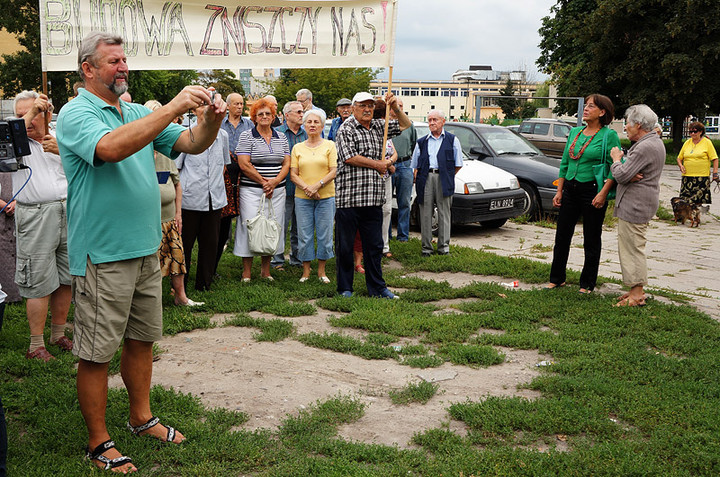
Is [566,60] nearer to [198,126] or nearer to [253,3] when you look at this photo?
[253,3]

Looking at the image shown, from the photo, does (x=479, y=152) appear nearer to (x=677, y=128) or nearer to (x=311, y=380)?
(x=311, y=380)

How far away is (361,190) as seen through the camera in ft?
23.4

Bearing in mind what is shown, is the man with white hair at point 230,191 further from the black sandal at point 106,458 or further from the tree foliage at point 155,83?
the tree foliage at point 155,83

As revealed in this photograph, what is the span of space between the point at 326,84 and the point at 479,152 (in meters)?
40.5

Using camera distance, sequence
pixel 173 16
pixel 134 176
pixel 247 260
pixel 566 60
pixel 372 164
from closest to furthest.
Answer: pixel 134 176
pixel 173 16
pixel 372 164
pixel 247 260
pixel 566 60

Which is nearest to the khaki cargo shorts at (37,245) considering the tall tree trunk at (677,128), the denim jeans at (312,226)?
the denim jeans at (312,226)

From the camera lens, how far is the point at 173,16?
5.70 metres

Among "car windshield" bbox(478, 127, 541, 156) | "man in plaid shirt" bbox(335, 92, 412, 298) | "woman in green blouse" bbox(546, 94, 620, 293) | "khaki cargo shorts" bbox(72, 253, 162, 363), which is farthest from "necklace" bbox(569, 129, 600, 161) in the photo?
"car windshield" bbox(478, 127, 541, 156)

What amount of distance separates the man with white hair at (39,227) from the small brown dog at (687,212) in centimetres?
1189

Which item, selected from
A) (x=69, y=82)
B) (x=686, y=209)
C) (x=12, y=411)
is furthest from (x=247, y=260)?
(x=69, y=82)

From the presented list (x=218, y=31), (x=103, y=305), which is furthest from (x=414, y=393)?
(x=218, y=31)

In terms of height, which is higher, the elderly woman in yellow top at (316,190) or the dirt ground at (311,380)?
the elderly woman in yellow top at (316,190)

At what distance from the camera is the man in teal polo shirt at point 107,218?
10.6 ft

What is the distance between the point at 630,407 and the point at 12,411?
398cm
